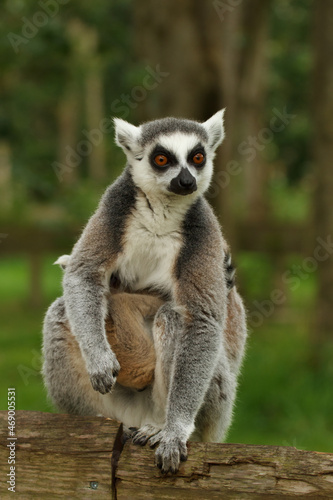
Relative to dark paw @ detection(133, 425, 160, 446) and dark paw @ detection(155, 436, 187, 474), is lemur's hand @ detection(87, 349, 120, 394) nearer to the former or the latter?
dark paw @ detection(133, 425, 160, 446)

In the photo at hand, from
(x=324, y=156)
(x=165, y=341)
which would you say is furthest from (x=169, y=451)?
(x=324, y=156)

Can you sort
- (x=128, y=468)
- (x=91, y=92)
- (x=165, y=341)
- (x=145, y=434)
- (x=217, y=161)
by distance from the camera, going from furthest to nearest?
(x=91, y=92)
(x=217, y=161)
(x=165, y=341)
(x=145, y=434)
(x=128, y=468)

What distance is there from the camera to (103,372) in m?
3.50

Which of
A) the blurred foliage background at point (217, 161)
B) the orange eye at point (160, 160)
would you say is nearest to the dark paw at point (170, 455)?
the orange eye at point (160, 160)

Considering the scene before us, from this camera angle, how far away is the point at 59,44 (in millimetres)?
8445

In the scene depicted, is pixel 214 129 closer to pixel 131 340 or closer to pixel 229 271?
pixel 229 271

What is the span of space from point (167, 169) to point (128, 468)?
174cm

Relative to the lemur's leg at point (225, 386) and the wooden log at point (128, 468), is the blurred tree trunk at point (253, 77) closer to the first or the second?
the lemur's leg at point (225, 386)

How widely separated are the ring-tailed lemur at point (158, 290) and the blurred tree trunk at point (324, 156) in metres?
5.99

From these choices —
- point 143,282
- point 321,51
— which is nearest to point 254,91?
point 321,51

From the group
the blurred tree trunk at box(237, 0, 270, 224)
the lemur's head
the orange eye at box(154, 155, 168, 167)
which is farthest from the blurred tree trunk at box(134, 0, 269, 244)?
the blurred tree trunk at box(237, 0, 270, 224)

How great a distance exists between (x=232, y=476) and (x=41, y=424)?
0.86 m

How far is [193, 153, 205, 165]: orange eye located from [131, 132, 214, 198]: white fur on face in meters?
0.04

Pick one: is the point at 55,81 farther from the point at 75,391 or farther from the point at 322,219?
the point at 75,391
